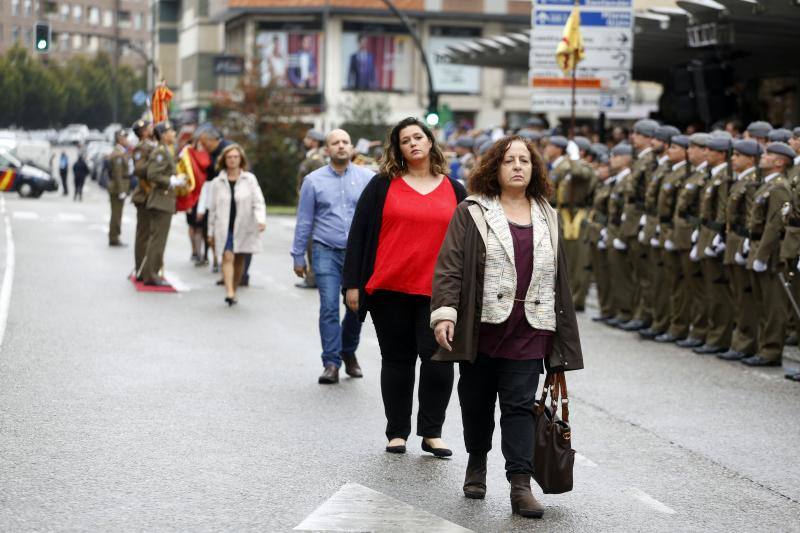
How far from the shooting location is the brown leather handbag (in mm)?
7191

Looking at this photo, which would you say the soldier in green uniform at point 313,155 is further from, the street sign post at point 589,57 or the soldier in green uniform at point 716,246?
the soldier in green uniform at point 716,246

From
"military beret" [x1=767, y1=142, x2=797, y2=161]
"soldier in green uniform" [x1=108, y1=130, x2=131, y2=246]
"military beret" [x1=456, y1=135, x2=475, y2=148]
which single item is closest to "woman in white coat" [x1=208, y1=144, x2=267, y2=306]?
"military beret" [x1=767, y1=142, x2=797, y2=161]

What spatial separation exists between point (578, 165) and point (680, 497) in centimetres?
1055

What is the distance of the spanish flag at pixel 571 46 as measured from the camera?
22812 millimetres

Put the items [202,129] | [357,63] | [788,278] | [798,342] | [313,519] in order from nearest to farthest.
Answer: [313,519] → [788,278] → [798,342] → [202,129] → [357,63]

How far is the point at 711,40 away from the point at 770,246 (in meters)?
8.47

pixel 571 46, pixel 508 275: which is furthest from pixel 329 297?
pixel 571 46

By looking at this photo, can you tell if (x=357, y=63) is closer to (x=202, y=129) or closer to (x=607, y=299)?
(x=202, y=129)

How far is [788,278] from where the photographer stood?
13352 millimetres

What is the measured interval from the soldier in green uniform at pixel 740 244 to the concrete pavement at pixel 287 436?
0.47 m

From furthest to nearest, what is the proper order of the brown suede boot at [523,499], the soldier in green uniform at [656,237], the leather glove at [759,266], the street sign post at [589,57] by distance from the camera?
the street sign post at [589,57] < the soldier in green uniform at [656,237] < the leather glove at [759,266] < the brown suede boot at [523,499]

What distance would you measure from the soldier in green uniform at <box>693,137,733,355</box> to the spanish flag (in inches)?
338

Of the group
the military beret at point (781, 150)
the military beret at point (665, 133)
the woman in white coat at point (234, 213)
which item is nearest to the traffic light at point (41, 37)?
the woman in white coat at point (234, 213)

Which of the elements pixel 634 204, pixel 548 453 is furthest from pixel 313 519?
pixel 634 204
